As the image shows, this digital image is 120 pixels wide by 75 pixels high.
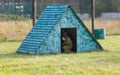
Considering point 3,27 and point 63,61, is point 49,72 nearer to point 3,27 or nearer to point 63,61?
point 63,61

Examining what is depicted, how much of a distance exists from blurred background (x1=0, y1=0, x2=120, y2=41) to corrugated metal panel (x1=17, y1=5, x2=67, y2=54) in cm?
555

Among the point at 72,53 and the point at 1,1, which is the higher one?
the point at 1,1

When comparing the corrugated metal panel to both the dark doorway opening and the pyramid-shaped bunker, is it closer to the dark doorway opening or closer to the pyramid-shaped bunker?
the pyramid-shaped bunker

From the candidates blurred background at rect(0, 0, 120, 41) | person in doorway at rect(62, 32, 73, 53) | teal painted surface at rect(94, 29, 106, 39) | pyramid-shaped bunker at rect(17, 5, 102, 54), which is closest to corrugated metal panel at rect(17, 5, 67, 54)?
pyramid-shaped bunker at rect(17, 5, 102, 54)

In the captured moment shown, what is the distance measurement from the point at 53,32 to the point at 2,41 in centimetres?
597

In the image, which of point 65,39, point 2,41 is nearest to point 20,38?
point 2,41

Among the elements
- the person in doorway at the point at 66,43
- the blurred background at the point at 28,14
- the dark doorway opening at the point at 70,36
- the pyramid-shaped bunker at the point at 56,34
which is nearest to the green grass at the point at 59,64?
the pyramid-shaped bunker at the point at 56,34

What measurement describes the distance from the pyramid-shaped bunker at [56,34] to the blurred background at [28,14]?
569cm

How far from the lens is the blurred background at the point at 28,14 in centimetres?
2186

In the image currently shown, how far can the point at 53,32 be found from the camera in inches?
572

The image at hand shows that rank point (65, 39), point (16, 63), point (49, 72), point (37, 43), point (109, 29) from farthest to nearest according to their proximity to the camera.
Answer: point (109, 29) < point (65, 39) < point (37, 43) < point (16, 63) < point (49, 72)

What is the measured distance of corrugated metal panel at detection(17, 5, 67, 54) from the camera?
14259 mm

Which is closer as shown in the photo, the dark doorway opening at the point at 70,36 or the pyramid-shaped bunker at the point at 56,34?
the pyramid-shaped bunker at the point at 56,34

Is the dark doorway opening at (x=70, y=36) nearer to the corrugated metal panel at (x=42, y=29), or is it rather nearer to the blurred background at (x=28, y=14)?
the corrugated metal panel at (x=42, y=29)
